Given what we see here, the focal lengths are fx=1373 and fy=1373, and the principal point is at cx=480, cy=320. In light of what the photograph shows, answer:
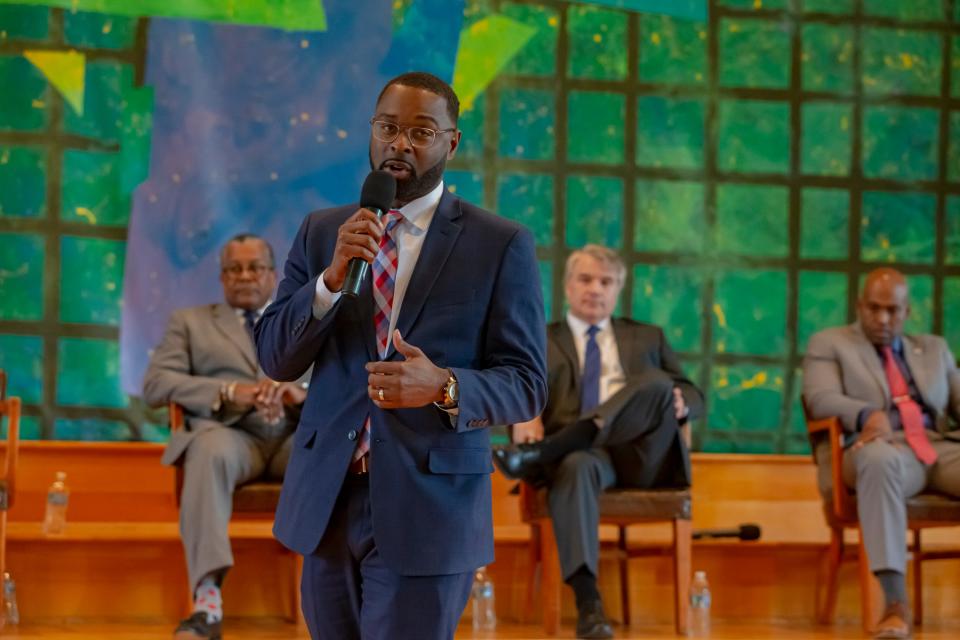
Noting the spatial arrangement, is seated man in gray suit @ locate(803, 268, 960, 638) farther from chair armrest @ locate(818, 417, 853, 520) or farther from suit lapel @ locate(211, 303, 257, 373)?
suit lapel @ locate(211, 303, 257, 373)

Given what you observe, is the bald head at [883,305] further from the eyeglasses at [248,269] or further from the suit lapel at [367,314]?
the suit lapel at [367,314]

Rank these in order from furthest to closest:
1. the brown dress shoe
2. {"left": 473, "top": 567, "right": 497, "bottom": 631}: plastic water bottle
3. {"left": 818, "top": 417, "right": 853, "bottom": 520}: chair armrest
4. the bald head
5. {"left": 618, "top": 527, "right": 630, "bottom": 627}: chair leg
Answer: the bald head
{"left": 618, "top": 527, "right": 630, "bottom": 627}: chair leg
{"left": 818, "top": 417, "right": 853, "bottom": 520}: chair armrest
{"left": 473, "top": 567, "right": 497, "bottom": 631}: plastic water bottle
the brown dress shoe

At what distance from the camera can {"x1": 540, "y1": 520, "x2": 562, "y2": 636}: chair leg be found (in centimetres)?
440

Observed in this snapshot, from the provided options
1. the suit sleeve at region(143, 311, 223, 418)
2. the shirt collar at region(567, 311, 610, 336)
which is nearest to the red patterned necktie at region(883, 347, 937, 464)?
the shirt collar at region(567, 311, 610, 336)

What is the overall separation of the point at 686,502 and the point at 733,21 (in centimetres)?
220

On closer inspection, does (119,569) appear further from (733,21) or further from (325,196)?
(733,21)

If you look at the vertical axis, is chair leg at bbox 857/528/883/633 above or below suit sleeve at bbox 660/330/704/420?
below

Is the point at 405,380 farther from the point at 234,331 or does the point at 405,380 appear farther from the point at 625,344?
the point at 625,344

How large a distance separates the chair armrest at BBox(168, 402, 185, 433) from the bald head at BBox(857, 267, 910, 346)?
246cm

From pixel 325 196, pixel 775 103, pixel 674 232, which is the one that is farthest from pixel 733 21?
pixel 325 196

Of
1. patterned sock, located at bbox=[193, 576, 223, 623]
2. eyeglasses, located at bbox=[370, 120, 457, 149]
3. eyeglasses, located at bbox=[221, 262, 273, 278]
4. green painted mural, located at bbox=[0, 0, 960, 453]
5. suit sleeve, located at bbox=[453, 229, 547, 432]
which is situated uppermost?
green painted mural, located at bbox=[0, 0, 960, 453]

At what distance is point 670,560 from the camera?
503 cm

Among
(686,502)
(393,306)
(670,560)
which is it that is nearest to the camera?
(393,306)

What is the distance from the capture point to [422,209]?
78.7 inches
